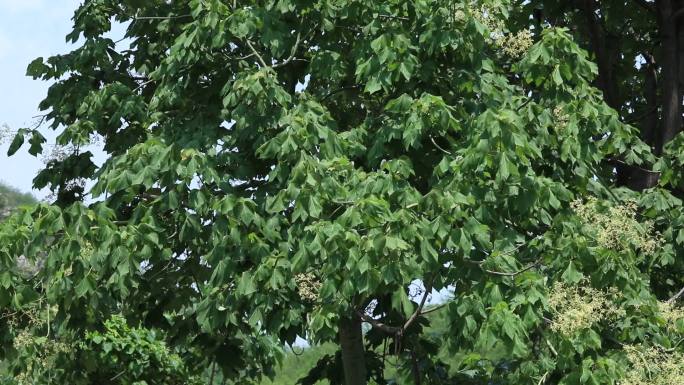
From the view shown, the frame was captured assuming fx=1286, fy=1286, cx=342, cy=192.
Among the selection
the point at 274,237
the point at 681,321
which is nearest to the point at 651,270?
the point at 681,321

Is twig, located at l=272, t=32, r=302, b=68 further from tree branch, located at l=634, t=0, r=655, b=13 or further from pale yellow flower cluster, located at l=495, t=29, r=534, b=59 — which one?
tree branch, located at l=634, t=0, r=655, b=13

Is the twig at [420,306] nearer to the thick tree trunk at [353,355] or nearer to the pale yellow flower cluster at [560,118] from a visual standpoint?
the thick tree trunk at [353,355]

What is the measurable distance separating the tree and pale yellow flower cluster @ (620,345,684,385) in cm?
3

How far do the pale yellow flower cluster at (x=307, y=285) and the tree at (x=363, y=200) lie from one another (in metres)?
0.02

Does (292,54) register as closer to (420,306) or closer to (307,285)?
(307,285)

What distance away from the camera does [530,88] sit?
1270 centimetres

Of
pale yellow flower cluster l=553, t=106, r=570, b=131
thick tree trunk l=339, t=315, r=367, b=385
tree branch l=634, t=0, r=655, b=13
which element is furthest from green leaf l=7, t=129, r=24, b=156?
tree branch l=634, t=0, r=655, b=13

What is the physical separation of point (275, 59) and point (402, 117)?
66.6 inches

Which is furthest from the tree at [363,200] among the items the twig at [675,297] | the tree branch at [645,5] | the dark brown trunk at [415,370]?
the tree branch at [645,5]

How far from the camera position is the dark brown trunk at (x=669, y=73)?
44.8 ft

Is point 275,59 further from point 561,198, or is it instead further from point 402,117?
point 561,198

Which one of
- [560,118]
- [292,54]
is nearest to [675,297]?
[560,118]

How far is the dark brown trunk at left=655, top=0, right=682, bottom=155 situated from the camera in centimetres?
1365

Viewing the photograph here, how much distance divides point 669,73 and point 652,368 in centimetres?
512
